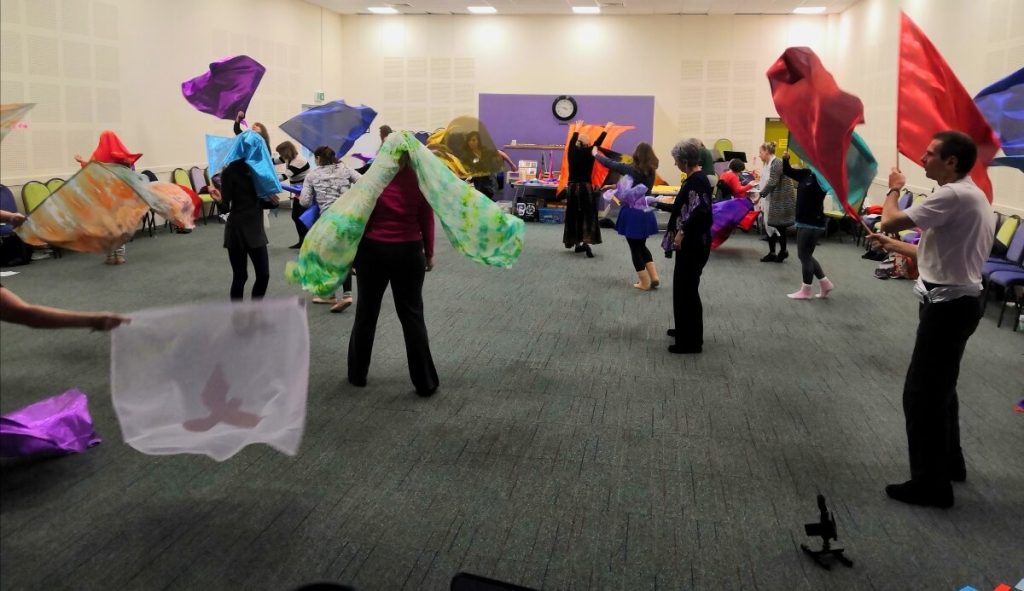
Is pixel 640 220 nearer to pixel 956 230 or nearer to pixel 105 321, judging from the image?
pixel 956 230

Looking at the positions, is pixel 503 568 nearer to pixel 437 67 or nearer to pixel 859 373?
pixel 859 373

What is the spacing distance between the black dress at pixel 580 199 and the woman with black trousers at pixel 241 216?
4.24 meters

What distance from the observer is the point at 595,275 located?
8547 mm

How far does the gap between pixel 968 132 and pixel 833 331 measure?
3136 millimetres

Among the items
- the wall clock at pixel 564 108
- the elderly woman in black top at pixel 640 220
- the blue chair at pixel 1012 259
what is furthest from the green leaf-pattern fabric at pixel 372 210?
the wall clock at pixel 564 108

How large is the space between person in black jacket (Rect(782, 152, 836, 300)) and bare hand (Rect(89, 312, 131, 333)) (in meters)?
6.20

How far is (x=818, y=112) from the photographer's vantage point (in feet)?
12.0

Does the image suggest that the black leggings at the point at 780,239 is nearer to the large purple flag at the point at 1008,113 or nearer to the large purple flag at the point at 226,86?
the large purple flag at the point at 1008,113

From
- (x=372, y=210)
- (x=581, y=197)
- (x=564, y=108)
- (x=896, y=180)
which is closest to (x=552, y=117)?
(x=564, y=108)

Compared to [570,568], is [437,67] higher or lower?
higher

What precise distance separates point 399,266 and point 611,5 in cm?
1120

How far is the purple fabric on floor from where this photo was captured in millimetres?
3246

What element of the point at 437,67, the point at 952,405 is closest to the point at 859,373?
the point at 952,405

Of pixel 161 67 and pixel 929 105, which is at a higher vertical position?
pixel 161 67
